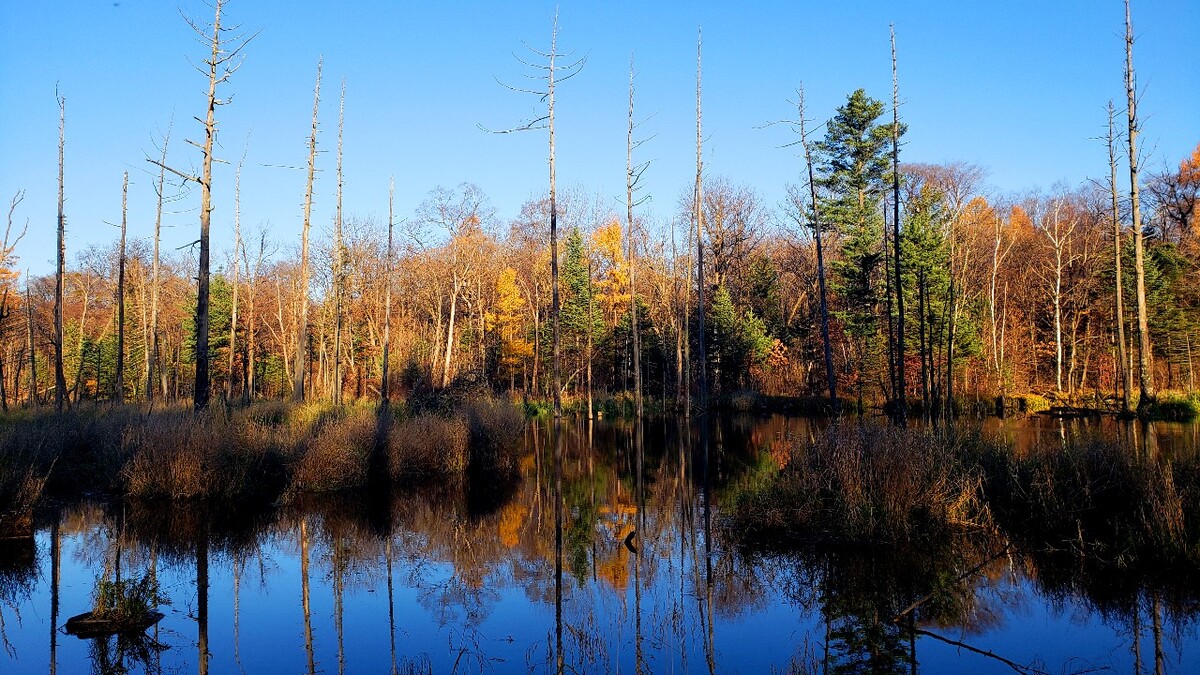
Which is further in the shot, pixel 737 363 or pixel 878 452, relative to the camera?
pixel 737 363

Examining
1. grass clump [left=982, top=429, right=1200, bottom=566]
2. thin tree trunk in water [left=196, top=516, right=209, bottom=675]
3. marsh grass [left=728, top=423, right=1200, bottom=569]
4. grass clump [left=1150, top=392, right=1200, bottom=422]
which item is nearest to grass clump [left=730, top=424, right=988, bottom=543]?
marsh grass [left=728, top=423, right=1200, bottom=569]

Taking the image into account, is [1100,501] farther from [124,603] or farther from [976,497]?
[124,603]

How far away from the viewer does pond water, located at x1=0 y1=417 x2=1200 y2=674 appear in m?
6.63

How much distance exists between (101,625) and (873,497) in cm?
881

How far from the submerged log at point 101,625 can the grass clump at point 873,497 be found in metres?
7.16

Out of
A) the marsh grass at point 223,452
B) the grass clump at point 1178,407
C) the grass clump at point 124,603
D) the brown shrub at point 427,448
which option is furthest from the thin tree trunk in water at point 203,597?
the grass clump at point 1178,407

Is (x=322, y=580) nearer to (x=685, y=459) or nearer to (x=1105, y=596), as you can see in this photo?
(x=1105, y=596)

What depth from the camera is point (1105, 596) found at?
7.59 m

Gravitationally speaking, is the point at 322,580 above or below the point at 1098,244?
below

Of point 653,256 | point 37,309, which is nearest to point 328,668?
point 653,256

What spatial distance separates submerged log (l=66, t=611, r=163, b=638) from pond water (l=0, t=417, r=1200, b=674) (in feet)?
0.47

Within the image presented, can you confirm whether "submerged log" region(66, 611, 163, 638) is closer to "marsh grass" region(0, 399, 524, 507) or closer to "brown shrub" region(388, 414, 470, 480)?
"marsh grass" region(0, 399, 524, 507)

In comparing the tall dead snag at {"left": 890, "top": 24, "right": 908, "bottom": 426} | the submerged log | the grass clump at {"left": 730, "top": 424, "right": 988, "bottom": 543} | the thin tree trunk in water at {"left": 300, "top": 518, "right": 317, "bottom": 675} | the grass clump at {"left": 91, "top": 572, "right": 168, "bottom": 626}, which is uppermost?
the tall dead snag at {"left": 890, "top": 24, "right": 908, "bottom": 426}

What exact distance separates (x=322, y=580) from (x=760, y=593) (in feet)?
17.0
